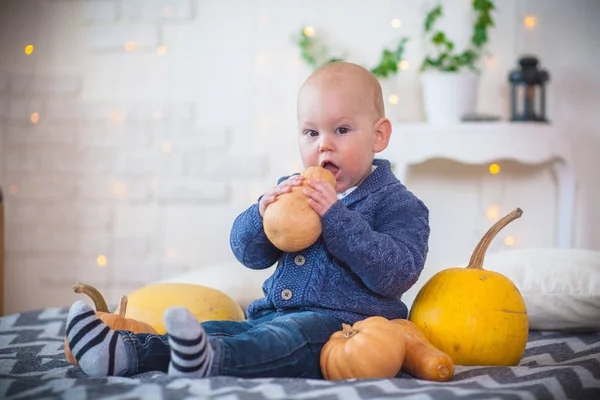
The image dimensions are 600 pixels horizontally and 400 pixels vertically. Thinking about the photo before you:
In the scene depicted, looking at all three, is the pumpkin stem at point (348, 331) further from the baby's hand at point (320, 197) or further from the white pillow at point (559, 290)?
the white pillow at point (559, 290)

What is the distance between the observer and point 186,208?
334 cm

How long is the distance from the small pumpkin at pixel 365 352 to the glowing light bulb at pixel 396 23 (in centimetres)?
211

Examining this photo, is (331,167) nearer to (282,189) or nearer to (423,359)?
(282,189)

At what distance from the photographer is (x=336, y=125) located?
1.55 metres

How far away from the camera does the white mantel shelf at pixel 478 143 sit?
2.82 m

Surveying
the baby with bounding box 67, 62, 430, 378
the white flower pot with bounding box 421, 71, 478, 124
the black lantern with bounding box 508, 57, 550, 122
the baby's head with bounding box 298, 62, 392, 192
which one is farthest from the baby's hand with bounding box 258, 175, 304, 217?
the black lantern with bounding box 508, 57, 550, 122

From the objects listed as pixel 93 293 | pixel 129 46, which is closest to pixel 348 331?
pixel 93 293

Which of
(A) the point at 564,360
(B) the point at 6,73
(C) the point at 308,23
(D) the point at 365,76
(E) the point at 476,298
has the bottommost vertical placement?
(A) the point at 564,360

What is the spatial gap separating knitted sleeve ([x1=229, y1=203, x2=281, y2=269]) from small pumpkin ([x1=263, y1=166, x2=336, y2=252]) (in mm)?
115

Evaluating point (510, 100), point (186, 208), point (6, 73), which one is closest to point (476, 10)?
point (510, 100)

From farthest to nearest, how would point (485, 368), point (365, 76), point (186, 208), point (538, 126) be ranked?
point (186, 208), point (538, 126), point (365, 76), point (485, 368)

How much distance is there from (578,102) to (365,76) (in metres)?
1.92

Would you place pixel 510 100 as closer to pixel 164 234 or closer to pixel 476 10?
pixel 476 10

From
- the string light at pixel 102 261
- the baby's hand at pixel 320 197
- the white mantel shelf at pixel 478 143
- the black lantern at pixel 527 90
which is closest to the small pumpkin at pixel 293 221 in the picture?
the baby's hand at pixel 320 197
